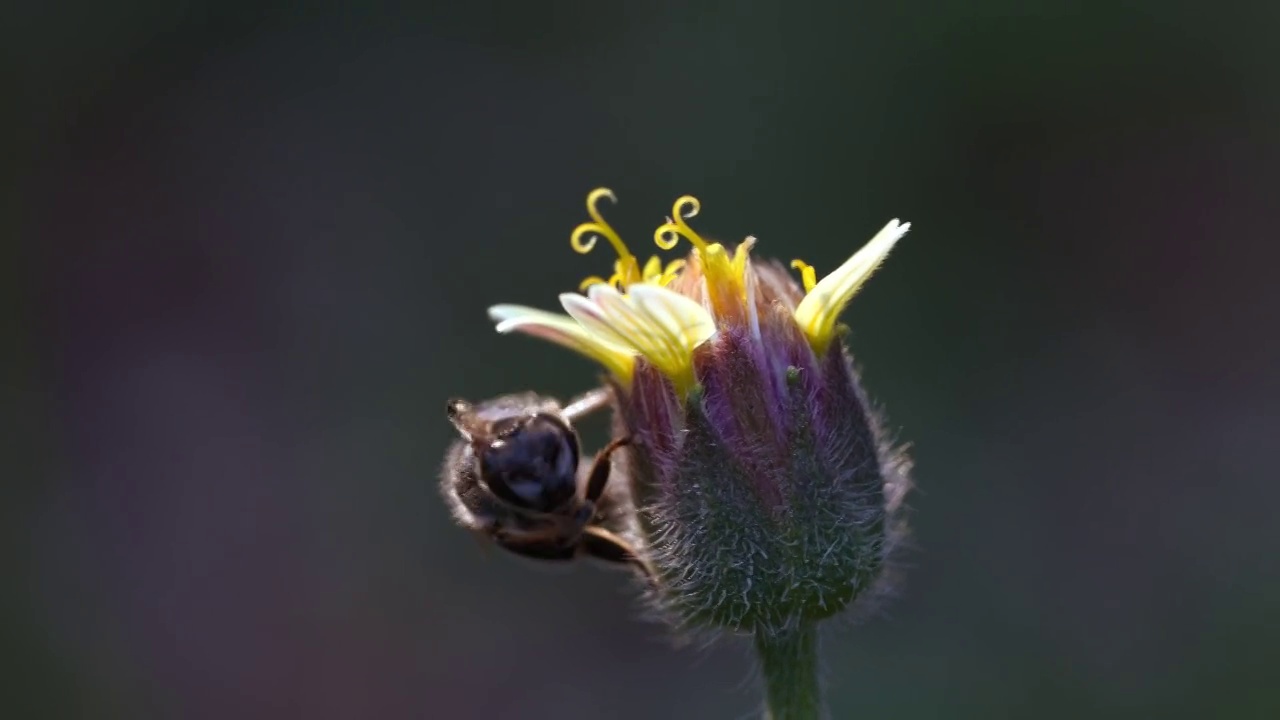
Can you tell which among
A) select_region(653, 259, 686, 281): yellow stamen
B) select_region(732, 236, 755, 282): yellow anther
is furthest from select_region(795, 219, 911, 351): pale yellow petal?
select_region(653, 259, 686, 281): yellow stamen

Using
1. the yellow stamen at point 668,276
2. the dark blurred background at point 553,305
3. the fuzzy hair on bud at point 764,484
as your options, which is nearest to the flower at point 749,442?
the fuzzy hair on bud at point 764,484

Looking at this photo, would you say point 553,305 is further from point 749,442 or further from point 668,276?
point 749,442

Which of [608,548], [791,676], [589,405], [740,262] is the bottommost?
[791,676]

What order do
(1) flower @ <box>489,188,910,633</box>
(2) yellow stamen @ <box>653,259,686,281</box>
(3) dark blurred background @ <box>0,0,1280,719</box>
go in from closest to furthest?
(1) flower @ <box>489,188,910,633</box> → (2) yellow stamen @ <box>653,259,686,281</box> → (3) dark blurred background @ <box>0,0,1280,719</box>

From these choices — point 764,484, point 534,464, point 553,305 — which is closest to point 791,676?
point 764,484

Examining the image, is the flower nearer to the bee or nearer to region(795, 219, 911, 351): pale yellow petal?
region(795, 219, 911, 351): pale yellow petal

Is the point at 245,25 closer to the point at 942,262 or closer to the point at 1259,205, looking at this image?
the point at 942,262
